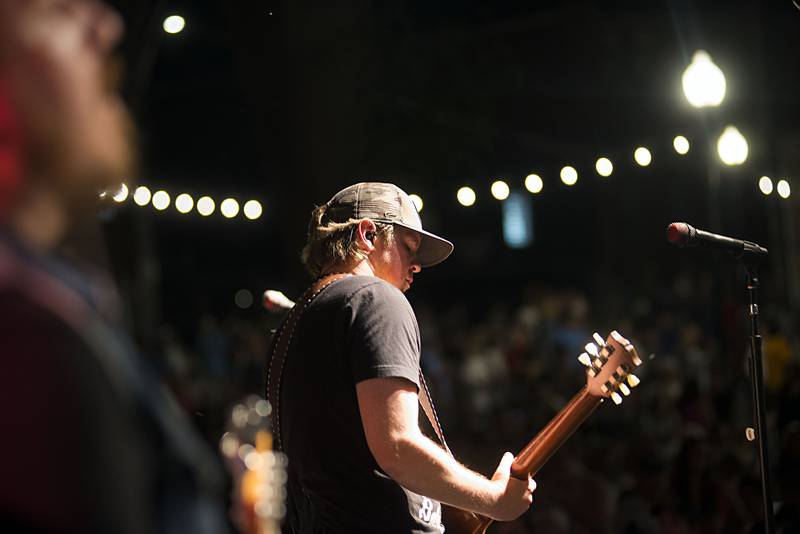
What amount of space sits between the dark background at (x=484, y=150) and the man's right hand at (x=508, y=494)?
3.28 ft

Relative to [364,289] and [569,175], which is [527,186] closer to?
[569,175]

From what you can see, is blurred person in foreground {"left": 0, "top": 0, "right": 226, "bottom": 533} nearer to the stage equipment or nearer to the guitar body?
the guitar body

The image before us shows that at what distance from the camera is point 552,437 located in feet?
10.5

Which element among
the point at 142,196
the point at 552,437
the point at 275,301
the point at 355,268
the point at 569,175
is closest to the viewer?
the point at 355,268

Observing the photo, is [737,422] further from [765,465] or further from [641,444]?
[765,465]

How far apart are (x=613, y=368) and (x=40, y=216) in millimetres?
2353

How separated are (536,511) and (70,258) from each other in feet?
17.1

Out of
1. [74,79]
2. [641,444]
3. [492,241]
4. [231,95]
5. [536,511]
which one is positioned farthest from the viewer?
[492,241]

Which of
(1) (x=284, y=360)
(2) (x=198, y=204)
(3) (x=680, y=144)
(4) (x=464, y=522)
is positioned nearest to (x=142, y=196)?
(2) (x=198, y=204)

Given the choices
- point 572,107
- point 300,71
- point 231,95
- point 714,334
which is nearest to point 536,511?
point 300,71

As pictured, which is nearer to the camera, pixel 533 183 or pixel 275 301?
pixel 275 301

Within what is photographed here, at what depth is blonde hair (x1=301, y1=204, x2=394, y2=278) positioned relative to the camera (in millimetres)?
3057

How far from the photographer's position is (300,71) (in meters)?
7.90

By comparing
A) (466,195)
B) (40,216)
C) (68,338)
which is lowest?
(68,338)
